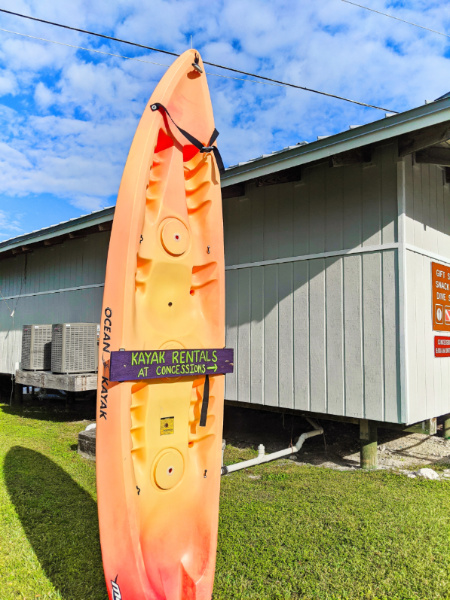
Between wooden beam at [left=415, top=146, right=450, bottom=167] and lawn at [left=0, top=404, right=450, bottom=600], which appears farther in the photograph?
wooden beam at [left=415, top=146, right=450, bottom=167]

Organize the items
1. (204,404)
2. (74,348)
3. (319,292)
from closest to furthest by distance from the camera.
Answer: (204,404), (319,292), (74,348)

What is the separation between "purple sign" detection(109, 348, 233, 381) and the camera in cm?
270

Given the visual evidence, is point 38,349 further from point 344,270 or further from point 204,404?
point 204,404

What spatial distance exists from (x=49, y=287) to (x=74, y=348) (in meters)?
4.07

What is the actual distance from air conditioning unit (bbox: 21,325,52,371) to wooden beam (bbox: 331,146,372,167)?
6819 millimetres

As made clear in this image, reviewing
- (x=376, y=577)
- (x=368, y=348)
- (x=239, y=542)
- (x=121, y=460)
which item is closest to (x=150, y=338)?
(x=121, y=460)

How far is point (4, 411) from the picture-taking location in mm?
10867

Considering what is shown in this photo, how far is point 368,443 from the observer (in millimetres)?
6258

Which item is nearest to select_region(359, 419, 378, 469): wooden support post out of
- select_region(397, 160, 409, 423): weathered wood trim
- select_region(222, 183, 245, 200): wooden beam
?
select_region(397, 160, 409, 423): weathered wood trim

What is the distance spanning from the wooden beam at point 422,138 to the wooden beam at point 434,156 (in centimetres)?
50

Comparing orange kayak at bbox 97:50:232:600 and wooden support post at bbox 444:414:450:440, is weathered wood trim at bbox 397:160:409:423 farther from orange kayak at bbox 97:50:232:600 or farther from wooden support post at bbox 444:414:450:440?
orange kayak at bbox 97:50:232:600

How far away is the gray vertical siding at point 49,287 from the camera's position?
34.6 ft

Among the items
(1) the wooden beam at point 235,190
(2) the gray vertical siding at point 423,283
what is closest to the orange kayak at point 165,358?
(2) the gray vertical siding at point 423,283

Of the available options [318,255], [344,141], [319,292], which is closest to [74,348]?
[319,292]
